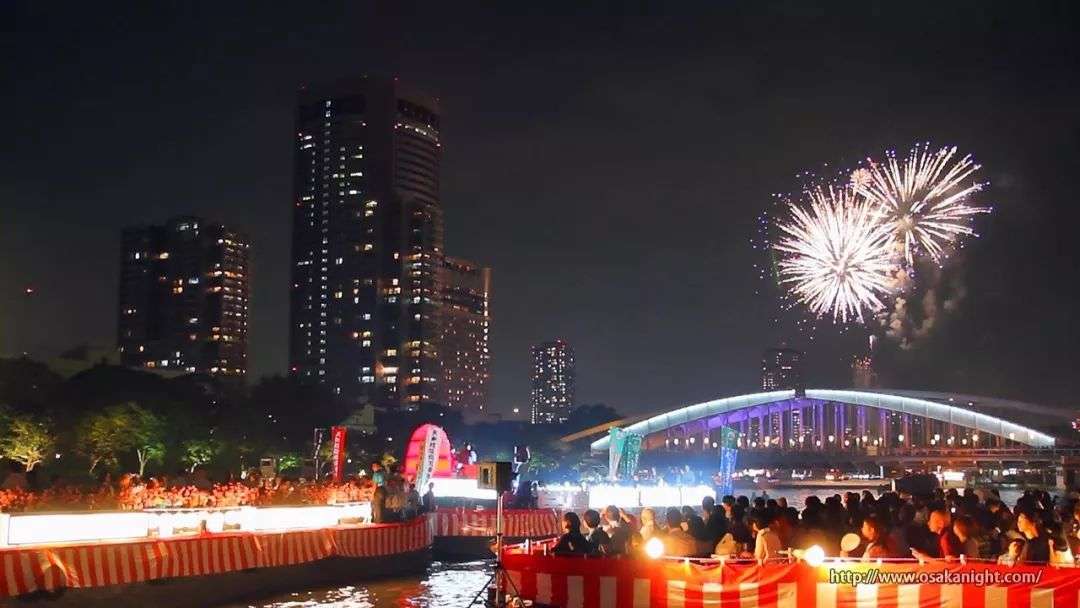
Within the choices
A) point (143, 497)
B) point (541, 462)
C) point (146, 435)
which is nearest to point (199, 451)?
point (146, 435)

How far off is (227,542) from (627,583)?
10.3 metres

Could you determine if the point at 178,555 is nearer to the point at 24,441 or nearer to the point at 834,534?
the point at 834,534

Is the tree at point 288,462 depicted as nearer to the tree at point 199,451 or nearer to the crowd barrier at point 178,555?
the tree at point 199,451

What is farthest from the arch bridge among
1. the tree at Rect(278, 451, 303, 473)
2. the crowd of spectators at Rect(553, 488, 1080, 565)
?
the crowd of spectators at Rect(553, 488, 1080, 565)

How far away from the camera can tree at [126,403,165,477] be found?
6675 centimetres

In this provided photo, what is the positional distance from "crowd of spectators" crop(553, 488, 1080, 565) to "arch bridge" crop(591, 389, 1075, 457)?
12555 centimetres

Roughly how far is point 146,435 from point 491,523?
128 ft

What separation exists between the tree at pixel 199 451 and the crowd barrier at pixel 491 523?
41.9 metres

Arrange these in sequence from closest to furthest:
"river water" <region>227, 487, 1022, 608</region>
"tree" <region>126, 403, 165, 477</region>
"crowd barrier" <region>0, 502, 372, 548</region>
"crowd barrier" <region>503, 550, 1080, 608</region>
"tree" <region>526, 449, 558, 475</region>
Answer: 1. "crowd barrier" <region>503, 550, 1080, 608</region>
2. "crowd barrier" <region>0, 502, 372, 548</region>
3. "river water" <region>227, 487, 1022, 608</region>
4. "tree" <region>126, 403, 165, 477</region>
5. "tree" <region>526, 449, 558, 475</region>

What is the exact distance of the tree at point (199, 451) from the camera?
72.7 metres

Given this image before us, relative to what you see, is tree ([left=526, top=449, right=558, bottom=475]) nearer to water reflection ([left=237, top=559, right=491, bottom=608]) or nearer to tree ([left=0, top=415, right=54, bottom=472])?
tree ([left=0, top=415, right=54, bottom=472])

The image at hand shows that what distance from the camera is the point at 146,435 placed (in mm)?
67125

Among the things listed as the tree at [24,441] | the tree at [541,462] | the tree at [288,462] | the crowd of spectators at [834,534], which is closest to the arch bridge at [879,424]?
the tree at [541,462]

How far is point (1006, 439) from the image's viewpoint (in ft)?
515
